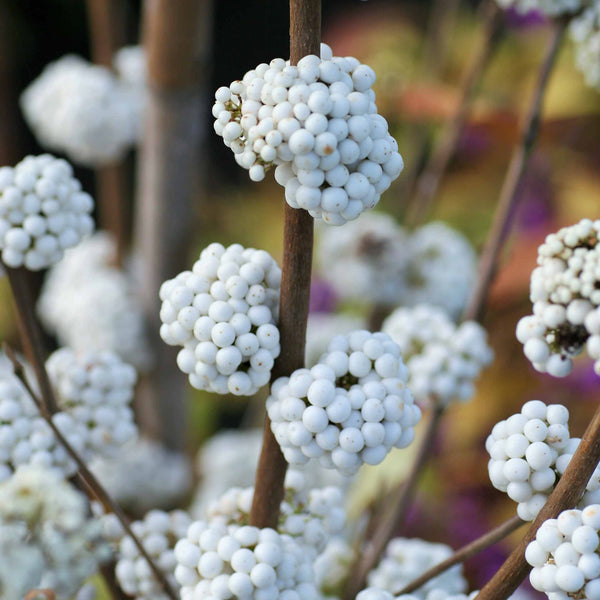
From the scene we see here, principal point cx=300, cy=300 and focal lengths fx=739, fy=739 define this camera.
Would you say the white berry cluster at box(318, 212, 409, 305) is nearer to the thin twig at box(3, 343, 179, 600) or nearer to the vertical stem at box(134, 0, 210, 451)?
the vertical stem at box(134, 0, 210, 451)

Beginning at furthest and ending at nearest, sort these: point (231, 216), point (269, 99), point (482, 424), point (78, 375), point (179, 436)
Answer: point (231, 216), point (482, 424), point (179, 436), point (78, 375), point (269, 99)

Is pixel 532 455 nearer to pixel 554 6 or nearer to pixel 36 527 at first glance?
pixel 36 527

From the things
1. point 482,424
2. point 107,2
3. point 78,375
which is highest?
point 107,2

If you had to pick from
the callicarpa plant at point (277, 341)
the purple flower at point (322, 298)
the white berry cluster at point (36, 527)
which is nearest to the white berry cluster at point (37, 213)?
the callicarpa plant at point (277, 341)

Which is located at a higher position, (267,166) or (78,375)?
(267,166)

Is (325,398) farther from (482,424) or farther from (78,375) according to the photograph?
(482,424)

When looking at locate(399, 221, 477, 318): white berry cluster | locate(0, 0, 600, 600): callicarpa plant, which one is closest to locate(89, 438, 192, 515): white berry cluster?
locate(0, 0, 600, 600): callicarpa plant

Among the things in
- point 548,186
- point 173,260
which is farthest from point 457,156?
point 173,260
